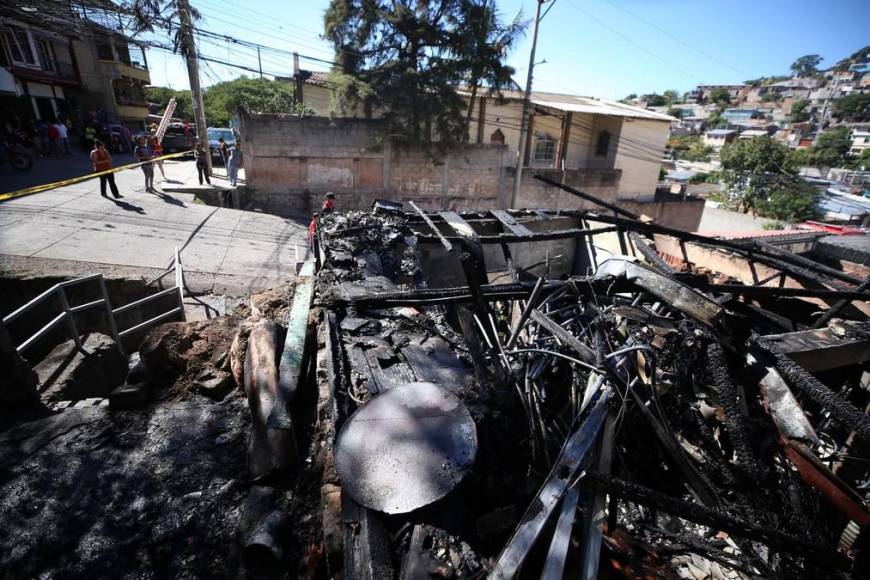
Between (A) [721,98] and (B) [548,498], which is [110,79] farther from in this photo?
(A) [721,98]

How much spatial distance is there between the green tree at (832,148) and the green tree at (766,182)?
32.6m

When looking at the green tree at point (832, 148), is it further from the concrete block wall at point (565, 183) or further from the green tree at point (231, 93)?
the green tree at point (231, 93)

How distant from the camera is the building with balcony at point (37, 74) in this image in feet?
57.5

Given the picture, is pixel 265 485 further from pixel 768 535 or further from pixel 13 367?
pixel 13 367

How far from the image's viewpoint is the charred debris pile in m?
1.90

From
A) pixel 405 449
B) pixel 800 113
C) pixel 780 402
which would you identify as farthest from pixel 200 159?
pixel 800 113

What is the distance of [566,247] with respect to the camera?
38.8 feet

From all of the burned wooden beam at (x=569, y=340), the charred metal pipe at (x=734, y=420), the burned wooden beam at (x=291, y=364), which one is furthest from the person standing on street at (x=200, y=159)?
the charred metal pipe at (x=734, y=420)

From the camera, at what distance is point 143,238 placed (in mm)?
9070

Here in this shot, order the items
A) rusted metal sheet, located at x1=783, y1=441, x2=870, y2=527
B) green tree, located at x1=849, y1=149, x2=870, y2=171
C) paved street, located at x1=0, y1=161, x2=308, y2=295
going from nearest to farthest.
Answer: rusted metal sheet, located at x1=783, y1=441, x2=870, y2=527
paved street, located at x1=0, y1=161, x2=308, y2=295
green tree, located at x1=849, y1=149, x2=870, y2=171

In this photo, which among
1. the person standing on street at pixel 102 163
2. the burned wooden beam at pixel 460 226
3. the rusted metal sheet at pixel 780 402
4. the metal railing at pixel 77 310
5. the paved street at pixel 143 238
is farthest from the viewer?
the person standing on street at pixel 102 163

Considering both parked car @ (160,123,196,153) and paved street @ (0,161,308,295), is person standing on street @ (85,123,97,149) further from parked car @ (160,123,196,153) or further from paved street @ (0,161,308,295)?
paved street @ (0,161,308,295)

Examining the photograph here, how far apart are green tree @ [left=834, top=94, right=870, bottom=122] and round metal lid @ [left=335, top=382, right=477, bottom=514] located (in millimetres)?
101663

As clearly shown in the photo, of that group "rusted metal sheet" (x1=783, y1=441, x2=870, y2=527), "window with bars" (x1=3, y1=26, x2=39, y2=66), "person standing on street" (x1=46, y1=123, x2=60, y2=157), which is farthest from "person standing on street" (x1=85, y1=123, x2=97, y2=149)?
"rusted metal sheet" (x1=783, y1=441, x2=870, y2=527)
